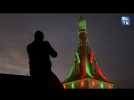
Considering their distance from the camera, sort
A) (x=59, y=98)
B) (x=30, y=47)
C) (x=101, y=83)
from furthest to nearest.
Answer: (x=101, y=83)
(x=30, y=47)
(x=59, y=98)

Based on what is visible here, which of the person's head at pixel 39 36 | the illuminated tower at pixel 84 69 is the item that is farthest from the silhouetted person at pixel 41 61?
the illuminated tower at pixel 84 69

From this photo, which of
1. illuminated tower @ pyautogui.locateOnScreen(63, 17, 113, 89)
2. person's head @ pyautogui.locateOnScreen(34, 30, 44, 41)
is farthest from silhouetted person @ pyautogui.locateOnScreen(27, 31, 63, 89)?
illuminated tower @ pyautogui.locateOnScreen(63, 17, 113, 89)

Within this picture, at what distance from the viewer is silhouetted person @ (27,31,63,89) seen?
6660mm

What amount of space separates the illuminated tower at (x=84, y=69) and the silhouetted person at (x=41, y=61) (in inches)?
1411

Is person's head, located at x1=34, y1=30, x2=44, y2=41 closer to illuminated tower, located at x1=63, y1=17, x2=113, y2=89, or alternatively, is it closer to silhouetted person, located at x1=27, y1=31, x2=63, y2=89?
silhouetted person, located at x1=27, y1=31, x2=63, y2=89

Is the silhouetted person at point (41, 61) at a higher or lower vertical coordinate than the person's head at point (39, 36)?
lower

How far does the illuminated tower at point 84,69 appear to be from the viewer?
144 feet

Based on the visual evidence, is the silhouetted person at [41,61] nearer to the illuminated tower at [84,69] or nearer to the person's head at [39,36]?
the person's head at [39,36]

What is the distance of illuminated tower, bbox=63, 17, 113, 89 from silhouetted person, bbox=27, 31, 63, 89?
35832 millimetres
